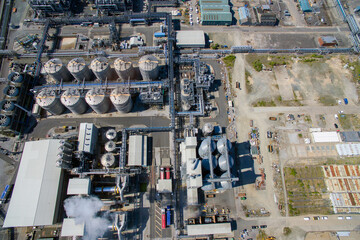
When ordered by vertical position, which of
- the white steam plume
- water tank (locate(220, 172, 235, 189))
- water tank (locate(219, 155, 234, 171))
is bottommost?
the white steam plume

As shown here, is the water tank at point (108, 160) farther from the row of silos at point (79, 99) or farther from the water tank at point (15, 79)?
the water tank at point (15, 79)

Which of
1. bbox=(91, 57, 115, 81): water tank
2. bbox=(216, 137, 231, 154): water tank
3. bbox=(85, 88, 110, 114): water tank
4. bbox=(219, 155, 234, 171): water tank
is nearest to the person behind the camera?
bbox=(219, 155, 234, 171): water tank

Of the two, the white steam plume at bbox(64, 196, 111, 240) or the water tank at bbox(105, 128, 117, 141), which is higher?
the water tank at bbox(105, 128, 117, 141)

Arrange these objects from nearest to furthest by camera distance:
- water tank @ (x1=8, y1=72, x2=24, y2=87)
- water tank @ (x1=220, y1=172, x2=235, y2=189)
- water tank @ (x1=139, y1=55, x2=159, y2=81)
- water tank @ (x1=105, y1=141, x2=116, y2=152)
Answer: water tank @ (x1=220, y1=172, x2=235, y2=189), water tank @ (x1=105, y1=141, x2=116, y2=152), water tank @ (x1=139, y1=55, x2=159, y2=81), water tank @ (x1=8, y1=72, x2=24, y2=87)

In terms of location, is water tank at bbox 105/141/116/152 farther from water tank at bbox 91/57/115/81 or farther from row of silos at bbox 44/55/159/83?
water tank at bbox 91/57/115/81

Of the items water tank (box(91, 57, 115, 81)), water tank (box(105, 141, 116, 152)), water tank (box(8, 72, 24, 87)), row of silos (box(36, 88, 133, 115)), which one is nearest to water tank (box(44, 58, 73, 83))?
row of silos (box(36, 88, 133, 115))

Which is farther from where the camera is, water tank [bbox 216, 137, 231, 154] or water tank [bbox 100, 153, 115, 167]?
water tank [bbox 100, 153, 115, 167]

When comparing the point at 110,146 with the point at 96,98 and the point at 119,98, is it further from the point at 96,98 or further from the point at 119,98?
the point at 96,98

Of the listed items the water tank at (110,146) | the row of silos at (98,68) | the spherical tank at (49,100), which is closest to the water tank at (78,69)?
the row of silos at (98,68)

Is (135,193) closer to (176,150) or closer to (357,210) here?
(176,150)
